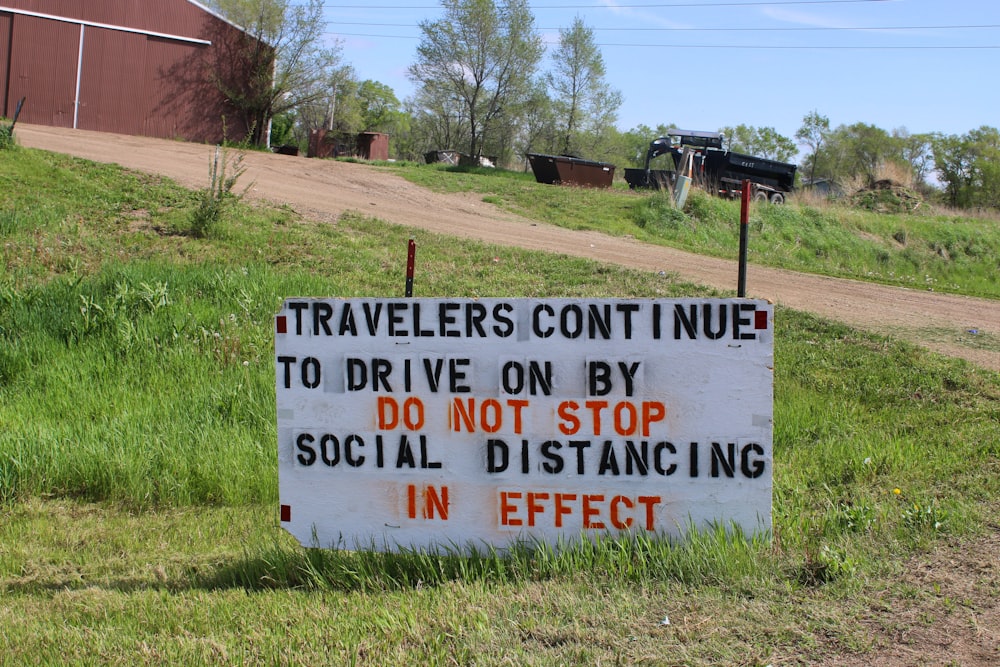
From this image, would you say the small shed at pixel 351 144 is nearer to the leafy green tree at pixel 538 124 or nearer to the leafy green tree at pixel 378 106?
the leafy green tree at pixel 538 124

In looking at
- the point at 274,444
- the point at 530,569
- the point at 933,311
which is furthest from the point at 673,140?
the point at 530,569

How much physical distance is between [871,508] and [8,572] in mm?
4398

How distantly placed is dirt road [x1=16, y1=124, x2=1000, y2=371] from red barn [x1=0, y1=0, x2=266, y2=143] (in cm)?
487

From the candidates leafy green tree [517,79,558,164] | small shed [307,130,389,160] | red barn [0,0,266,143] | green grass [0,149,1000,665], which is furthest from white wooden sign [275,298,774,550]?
leafy green tree [517,79,558,164]

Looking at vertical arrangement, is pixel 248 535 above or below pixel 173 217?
below

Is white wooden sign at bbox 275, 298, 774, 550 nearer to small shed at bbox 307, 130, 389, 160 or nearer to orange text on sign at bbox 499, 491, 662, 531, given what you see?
orange text on sign at bbox 499, 491, 662, 531

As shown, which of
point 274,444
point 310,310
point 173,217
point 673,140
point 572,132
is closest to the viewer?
point 310,310

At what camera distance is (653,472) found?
391 centimetres

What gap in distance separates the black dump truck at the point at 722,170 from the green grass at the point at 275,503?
54.9 feet

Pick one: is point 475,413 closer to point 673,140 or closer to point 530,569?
point 530,569

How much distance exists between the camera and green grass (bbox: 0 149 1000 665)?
128 inches

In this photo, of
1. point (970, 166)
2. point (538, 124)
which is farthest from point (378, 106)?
point (970, 166)

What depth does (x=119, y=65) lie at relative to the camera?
31.7m

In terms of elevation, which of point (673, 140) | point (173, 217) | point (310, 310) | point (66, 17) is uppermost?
point (66, 17)
